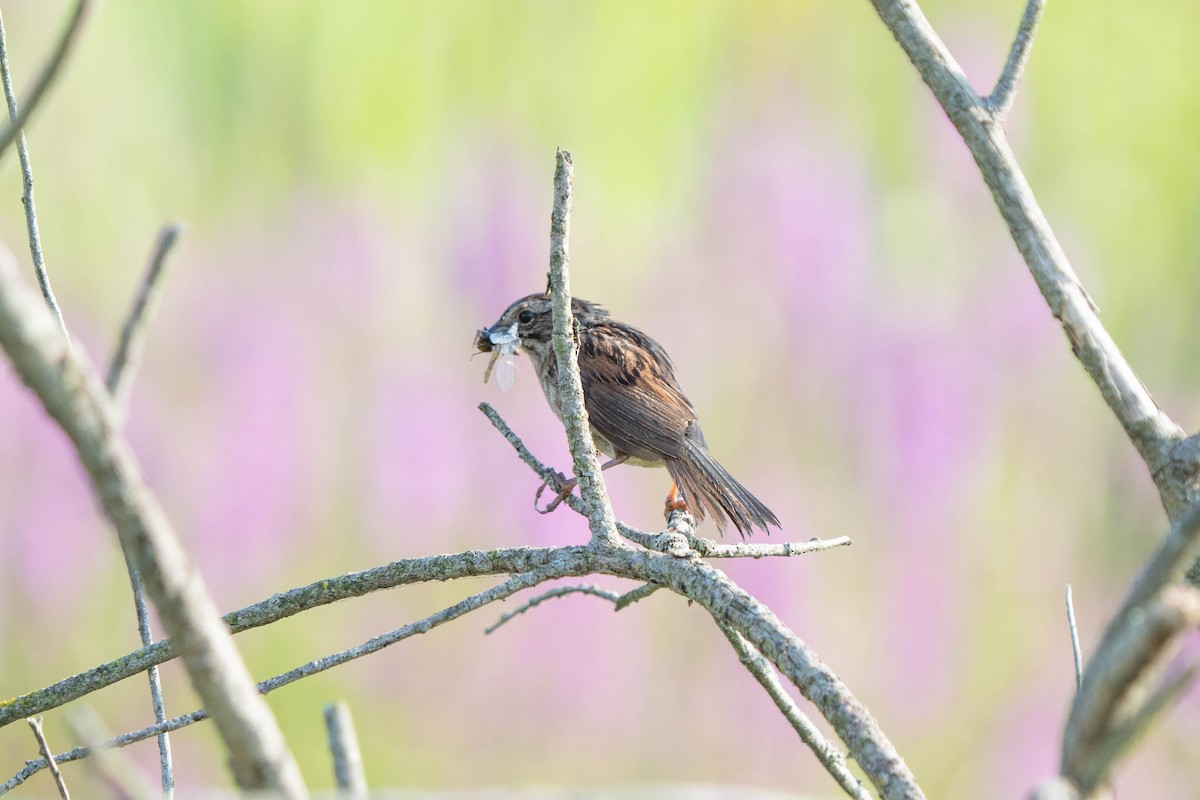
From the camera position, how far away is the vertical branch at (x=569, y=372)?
1185 millimetres

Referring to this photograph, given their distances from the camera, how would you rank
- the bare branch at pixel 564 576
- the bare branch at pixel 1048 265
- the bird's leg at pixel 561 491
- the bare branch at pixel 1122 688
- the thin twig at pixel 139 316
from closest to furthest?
the bare branch at pixel 1122 688 < the thin twig at pixel 139 316 < the bare branch at pixel 564 576 < the bare branch at pixel 1048 265 < the bird's leg at pixel 561 491

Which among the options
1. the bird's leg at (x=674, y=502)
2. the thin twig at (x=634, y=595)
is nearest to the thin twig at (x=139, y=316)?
the thin twig at (x=634, y=595)

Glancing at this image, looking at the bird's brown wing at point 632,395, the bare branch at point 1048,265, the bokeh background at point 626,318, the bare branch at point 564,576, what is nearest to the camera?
the bare branch at point 564,576

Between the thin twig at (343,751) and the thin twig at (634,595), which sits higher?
the thin twig at (634,595)

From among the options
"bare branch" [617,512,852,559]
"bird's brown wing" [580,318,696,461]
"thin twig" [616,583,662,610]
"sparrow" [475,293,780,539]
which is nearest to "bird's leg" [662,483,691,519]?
"sparrow" [475,293,780,539]

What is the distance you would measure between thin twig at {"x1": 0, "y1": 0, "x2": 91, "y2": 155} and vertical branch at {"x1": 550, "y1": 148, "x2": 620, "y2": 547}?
1.74 ft

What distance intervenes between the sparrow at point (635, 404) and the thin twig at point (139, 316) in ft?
6.05

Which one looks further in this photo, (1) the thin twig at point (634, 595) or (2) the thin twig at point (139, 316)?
(1) the thin twig at point (634, 595)

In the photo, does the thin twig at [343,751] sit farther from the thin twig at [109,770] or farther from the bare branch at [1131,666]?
the bare branch at [1131,666]

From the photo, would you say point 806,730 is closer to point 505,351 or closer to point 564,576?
point 564,576

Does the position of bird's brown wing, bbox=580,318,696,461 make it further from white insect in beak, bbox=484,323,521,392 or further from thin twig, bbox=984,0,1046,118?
thin twig, bbox=984,0,1046,118

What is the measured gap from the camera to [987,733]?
4258mm

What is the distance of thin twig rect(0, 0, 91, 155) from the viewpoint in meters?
0.66

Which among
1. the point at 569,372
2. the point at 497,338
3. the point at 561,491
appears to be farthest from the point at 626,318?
the point at 569,372
